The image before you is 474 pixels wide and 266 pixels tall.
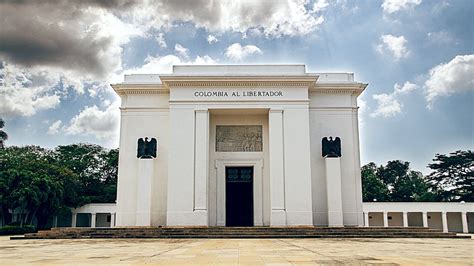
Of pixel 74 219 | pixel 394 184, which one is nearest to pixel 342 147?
pixel 74 219

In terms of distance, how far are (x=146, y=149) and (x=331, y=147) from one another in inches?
336

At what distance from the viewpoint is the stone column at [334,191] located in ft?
63.5

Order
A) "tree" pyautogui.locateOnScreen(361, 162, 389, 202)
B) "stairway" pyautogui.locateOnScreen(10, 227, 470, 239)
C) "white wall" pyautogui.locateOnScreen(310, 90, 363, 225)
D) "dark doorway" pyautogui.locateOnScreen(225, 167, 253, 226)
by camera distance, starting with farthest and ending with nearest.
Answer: "tree" pyautogui.locateOnScreen(361, 162, 389, 202) < "dark doorway" pyautogui.locateOnScreen(225, 167, 253, 226) < "white wall" pyautogui.locateOnScreen(310, 90, 363, 225) < "stairway" pyautogui.locateOnScreen(10, 227, 470, 239)

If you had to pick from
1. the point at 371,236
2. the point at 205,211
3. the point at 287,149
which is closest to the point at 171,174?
the point at 205,211

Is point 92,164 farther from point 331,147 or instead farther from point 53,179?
point 331,147

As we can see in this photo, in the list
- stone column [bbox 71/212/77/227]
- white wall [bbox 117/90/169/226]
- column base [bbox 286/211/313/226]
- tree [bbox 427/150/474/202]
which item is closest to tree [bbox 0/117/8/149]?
stone column [bbox 71/212/77/227]

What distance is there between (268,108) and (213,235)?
6908mm

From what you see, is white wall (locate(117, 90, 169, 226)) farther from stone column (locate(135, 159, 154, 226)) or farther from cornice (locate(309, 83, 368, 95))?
cornice (locate(309, 83, 368, 95))

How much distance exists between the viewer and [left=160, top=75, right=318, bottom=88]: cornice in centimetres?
1997

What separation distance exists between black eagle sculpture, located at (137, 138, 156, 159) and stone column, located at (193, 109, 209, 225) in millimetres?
2026

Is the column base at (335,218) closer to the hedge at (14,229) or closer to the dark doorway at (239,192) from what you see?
the dark doorway at (239,192)

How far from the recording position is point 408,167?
160 ft

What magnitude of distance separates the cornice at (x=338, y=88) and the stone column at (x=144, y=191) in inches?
341

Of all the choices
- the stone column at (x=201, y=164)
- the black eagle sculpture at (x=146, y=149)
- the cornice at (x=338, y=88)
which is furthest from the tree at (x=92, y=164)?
the cornice at (x=338, y=88)
